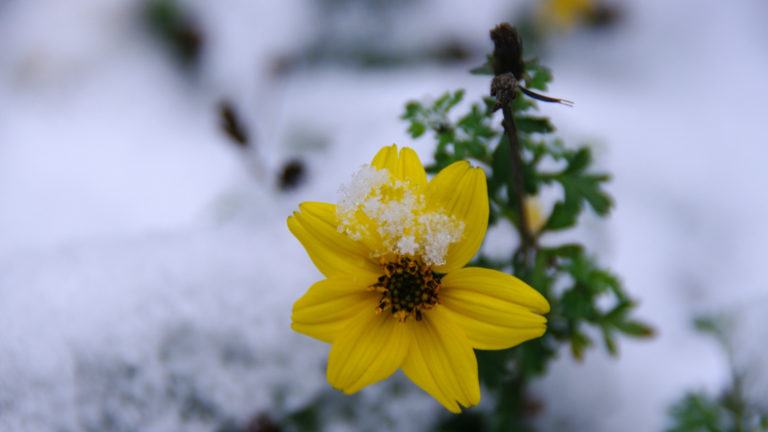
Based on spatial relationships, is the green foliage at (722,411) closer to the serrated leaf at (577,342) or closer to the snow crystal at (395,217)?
the serrated leaf at (577,342)

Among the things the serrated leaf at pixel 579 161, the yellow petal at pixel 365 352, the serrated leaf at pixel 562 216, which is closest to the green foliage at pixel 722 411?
the serrated leaf at pixel 562 216

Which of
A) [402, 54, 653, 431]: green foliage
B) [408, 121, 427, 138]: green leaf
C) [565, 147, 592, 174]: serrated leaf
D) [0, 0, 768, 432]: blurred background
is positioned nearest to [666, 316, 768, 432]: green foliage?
[0, 0, 768, 432]: blurred background

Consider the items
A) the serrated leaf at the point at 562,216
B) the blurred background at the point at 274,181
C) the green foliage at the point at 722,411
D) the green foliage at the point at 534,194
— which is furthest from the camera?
the blurred background at the point at 274,181

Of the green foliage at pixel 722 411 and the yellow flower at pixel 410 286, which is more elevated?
the yellow flower at pixel 410 286

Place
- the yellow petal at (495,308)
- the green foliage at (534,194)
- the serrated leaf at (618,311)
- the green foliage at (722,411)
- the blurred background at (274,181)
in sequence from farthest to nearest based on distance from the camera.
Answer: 1. the blurred background at (274,181)
2. the green foliage at (722,411)
3. the serrated leaf at (618,311)
4. the green foliage at (534,194)
5. the yellow petal at (495,308)

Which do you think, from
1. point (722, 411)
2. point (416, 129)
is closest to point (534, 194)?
point (416, 129)

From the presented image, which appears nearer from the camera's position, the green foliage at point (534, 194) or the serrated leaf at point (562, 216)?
the green foliage at point (534, 194)

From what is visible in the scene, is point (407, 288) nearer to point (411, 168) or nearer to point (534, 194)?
point (411, 168)


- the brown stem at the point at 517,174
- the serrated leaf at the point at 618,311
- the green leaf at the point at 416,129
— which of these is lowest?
the serrated leaf at the point at 618,311
